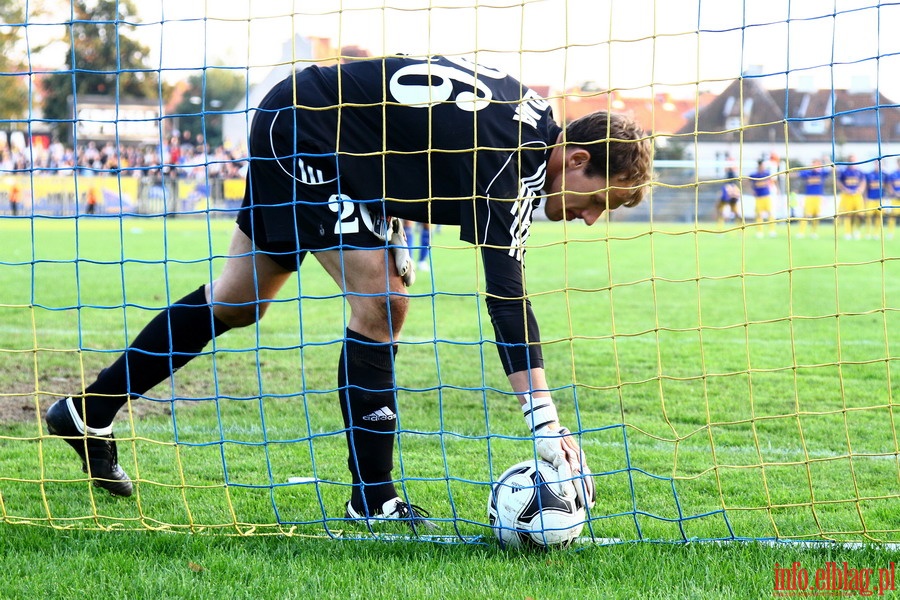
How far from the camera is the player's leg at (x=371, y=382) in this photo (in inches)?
115

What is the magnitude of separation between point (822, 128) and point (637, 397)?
2381 cm

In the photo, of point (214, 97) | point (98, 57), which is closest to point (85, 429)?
point (98, 57)

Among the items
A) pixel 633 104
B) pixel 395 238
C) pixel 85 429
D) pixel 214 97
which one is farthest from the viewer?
pixel 214 97

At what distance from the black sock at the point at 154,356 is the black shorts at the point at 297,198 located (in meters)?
0.41

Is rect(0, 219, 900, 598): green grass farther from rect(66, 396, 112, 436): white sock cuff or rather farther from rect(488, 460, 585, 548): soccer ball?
rect(66, 396, 112, 436): white sock cuff

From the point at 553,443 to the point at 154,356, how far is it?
4.74 ft

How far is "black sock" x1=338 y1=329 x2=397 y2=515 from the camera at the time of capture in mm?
2953

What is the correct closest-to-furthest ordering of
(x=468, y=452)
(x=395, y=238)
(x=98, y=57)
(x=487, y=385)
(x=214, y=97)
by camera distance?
(x=395, y=238)
(x=468, y=452)
(x=487, y=385)
(x=98, y=57)
(x=214, y=97)

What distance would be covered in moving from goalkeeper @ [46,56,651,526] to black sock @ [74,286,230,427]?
0.31 feet

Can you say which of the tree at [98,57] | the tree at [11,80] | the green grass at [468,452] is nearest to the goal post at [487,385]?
the green grass at [468,452]

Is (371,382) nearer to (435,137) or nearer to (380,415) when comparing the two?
(380,415)

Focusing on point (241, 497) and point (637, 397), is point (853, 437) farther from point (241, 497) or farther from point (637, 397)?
point (241, 497)

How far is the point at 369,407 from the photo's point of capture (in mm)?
2965

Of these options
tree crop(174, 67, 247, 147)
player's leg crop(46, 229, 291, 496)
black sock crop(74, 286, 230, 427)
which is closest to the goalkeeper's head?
player's leg crop(46, 229, 291, 496)
